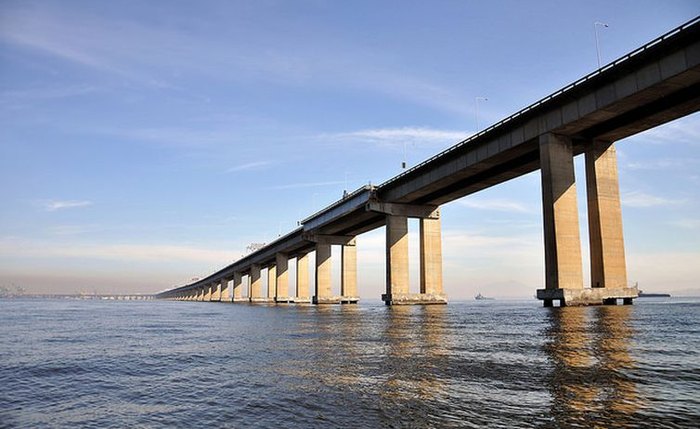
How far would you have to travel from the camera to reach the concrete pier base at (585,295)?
4613cm

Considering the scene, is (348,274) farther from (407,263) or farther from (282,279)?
(282,279)

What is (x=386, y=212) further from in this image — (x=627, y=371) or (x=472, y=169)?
(x=627, y=371)

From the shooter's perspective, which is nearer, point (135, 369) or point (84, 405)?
point (84, 405)

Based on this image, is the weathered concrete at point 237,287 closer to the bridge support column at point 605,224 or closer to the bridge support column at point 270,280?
the bridge support column at point 270,280

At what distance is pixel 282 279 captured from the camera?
142125mm

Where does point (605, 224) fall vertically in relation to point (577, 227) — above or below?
above

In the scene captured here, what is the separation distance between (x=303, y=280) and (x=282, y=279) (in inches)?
274

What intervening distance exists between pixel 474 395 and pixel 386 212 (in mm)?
71894

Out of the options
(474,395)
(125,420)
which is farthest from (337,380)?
(125,420)

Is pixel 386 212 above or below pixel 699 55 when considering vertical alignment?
below

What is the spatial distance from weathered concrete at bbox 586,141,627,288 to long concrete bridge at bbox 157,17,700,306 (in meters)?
0.11

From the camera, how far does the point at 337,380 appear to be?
1093 cm

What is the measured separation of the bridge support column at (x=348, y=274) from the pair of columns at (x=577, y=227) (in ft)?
205

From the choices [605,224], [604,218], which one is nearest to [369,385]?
[605,224]
